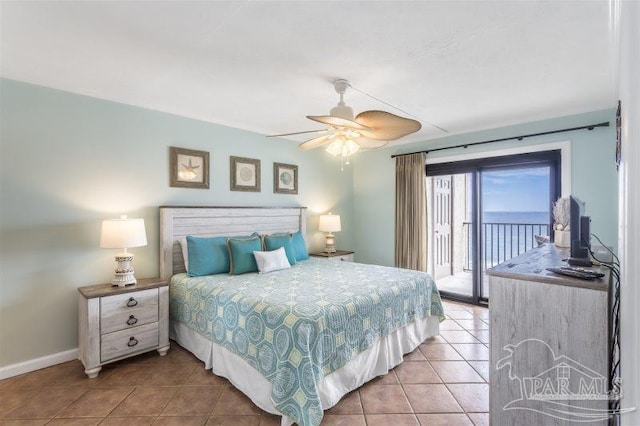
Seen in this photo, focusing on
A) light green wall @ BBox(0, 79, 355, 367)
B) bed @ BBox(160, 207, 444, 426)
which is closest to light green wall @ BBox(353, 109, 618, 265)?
bed @ BBox(160, 207, 444, 426)

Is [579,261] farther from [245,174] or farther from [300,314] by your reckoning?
[245,174]

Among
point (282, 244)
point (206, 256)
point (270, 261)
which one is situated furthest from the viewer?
point (282, 244)

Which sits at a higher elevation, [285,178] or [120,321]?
[285,178]

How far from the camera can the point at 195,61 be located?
7.48 feet

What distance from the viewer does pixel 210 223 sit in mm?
3592

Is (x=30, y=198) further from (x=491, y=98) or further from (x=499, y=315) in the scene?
(x=491, y=98)

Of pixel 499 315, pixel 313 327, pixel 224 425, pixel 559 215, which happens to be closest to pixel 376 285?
pixel 313 327

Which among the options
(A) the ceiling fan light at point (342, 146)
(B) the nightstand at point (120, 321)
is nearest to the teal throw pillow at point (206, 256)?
(B) the nightstand at point (120, 321)

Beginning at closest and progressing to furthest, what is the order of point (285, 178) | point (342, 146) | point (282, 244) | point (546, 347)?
1. point (546, 347)
2. point (342, 146)
3. point (282, 244)
4. point (285, 178)

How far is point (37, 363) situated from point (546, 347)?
3.80 metres

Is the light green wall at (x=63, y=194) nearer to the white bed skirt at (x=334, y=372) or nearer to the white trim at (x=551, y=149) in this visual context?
the white bed skirt at (x=334, y=372)

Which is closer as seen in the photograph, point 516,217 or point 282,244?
point 282,244

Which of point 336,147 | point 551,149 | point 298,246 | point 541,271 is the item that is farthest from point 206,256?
point 551,149

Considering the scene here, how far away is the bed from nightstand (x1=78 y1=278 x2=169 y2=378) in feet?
0.67
